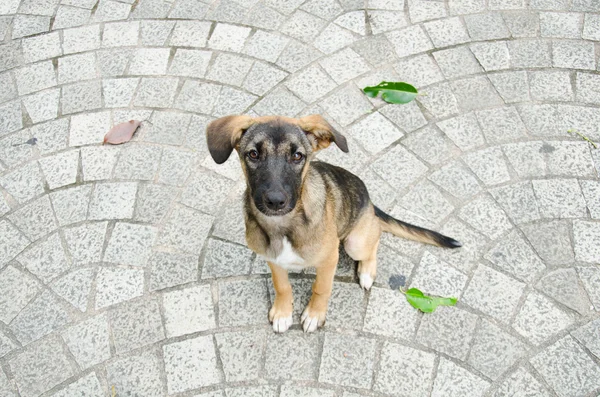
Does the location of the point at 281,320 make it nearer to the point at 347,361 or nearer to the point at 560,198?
the point at 347,361

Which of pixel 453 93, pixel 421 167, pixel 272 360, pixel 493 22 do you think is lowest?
pixel 272 360

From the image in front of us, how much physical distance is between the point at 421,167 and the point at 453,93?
1051 mm

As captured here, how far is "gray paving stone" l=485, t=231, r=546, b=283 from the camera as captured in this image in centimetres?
405

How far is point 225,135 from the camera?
3148 millimetres

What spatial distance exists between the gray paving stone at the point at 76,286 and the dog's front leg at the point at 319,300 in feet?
6.16

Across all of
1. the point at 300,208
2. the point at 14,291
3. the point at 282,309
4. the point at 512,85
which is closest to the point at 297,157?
the point at 300,208

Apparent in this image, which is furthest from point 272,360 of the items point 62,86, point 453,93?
point 62,86

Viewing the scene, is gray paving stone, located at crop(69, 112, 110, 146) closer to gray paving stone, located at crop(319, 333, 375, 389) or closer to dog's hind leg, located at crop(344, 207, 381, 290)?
dog's hind leg, located at crop(344, 207, 381, 290)

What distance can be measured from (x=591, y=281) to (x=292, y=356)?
8.22 ft

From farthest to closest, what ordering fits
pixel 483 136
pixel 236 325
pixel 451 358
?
pixel 483 136 < pixel 236 325 < pixel 451 358

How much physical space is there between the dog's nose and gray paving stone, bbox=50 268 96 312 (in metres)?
2.18

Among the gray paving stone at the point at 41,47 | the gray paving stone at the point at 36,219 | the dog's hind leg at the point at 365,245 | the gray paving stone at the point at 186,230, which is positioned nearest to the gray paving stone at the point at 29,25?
the gray paving stone at the point at 41,47

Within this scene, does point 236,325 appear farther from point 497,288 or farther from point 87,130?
point 87,130

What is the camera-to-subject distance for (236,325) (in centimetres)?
394
